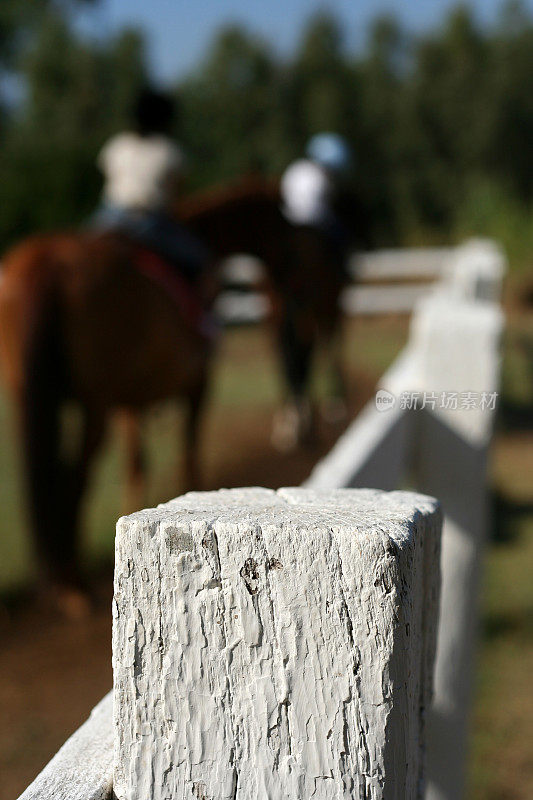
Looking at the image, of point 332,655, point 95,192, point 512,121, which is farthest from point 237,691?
point 512,121

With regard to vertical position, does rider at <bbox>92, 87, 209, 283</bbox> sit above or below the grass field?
above

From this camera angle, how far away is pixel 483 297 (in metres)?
4.87

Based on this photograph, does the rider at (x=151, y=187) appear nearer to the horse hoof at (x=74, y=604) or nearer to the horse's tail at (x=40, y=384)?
the horse's tail at (x=40, y=384)

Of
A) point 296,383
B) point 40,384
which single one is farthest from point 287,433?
point 40,384

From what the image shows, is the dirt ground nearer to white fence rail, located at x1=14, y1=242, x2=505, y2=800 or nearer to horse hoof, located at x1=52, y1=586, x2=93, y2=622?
horse hoof, located at x1=52, y1=586, x2=93, y2=622

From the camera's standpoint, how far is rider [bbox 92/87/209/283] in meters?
3.74

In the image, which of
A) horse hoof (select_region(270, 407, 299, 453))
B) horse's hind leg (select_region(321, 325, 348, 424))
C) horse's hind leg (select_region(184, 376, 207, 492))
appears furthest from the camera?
horse's hind leg (select_region(321, 325, 348, 424))

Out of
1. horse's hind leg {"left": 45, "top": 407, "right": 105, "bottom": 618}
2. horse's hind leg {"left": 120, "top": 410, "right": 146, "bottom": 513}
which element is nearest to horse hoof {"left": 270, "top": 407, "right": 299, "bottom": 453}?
horse's hind leg {"left": 120, "top": 410, "right": 146, "bottom": 513}

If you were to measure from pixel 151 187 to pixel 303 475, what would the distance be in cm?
213

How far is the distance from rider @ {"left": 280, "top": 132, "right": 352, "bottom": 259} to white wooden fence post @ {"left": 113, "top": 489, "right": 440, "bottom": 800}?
5668 millimetres

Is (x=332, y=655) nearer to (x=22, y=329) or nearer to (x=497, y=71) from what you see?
(x=22, y=329)

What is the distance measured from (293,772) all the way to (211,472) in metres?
4.68

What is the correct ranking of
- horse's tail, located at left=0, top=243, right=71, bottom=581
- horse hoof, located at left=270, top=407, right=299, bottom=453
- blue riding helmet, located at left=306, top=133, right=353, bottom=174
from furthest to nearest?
1. blue riding helmet, located at left=306, top=133, right=353, bottom=174
2. horse hoof, located at left=270, top=407, right=299, bottom=453
3. horse's tail, located at left=0, top=243, right=71, bottom=581

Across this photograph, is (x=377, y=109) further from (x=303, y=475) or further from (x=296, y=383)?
(x=303, y=475)
